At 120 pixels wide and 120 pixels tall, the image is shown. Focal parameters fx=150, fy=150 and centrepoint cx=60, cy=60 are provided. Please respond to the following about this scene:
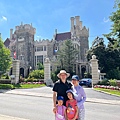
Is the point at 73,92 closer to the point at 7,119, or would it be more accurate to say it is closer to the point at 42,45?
the point at 7,119

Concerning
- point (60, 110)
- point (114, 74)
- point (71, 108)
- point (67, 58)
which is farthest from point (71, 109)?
point (67, 58)

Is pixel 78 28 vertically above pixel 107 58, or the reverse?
pixel 78 28

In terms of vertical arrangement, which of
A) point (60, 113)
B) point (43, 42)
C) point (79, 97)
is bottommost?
point (60, 113)

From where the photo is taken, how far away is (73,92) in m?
3.54

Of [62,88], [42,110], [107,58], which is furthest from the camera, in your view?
[107,58]

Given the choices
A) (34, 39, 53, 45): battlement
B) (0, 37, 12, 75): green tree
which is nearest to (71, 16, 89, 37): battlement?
(34, 39, 53, 45): battlement

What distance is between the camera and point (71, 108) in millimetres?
3381

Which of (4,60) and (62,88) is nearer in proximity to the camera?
(62,88)

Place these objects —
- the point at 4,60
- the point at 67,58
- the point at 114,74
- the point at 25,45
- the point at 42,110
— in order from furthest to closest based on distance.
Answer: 1. the point at 25,45
2. the point at 67,58
3. the point at 114,74
4. the point at 4,60
5. the point at 42,110

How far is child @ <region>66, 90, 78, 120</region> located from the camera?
11.0 feet

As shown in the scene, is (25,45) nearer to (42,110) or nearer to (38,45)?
(38,45)

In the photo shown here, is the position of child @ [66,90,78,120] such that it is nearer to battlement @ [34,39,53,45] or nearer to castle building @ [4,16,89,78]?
castle building @ [4,16,89,78]

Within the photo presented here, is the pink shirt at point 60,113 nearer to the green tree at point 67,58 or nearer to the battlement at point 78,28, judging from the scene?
the green tree at point 67,58

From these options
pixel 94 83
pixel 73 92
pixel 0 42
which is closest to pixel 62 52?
pixel 0 42
